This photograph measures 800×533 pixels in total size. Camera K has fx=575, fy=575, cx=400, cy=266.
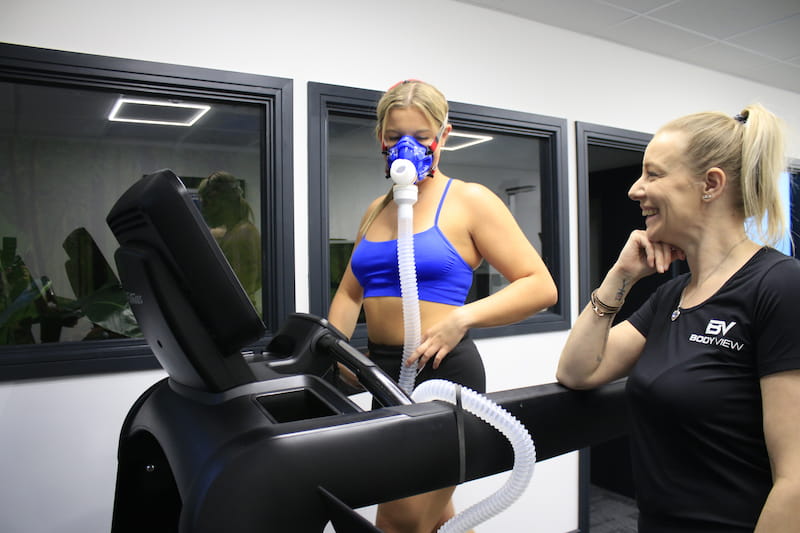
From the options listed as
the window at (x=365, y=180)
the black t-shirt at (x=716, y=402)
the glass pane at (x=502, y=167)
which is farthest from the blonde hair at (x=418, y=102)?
the glass pane at (x=502, y=167)

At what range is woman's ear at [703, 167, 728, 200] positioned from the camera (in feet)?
3.30

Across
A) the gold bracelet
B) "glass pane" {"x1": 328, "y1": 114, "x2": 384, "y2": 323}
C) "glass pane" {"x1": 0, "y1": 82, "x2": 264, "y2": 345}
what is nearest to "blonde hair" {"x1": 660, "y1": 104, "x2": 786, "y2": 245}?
the gold bracelet

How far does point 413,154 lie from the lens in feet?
4.49

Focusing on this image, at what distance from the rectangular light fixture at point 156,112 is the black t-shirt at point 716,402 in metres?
1.91

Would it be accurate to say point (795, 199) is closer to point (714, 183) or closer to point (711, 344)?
point (714, 183)

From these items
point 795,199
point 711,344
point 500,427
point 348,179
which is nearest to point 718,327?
point 711,344

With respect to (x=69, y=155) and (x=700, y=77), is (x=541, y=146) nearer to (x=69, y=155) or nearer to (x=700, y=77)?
(x=700, y=77)

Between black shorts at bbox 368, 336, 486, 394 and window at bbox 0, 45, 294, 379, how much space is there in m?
0.96

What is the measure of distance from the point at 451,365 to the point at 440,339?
0.44 ft

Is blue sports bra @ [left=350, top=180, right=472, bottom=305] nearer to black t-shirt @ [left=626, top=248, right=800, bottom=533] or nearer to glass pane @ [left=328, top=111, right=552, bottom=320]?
black t-shirt @ [left=626, top=248, right=800, bottom=533]

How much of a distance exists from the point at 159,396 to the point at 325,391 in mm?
273

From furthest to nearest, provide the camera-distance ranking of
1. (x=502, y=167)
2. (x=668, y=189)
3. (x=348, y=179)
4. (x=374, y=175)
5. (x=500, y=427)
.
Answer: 1. (x=502, y=167)
2. (x=374, y=175)
3. (x=348, y=179)
4. (x=668, y=189)
5. (x=500, y=427)

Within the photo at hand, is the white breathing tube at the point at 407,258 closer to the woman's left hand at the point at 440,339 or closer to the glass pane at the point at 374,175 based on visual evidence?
the woman's left hand at the point at 440,339

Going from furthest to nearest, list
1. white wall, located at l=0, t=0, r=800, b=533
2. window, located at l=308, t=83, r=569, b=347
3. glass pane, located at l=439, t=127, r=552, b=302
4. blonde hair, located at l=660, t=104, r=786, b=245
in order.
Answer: glass pane, located at l=439, t=127, r=552, b=302 < window, located at l=308, t=83, r=569, b=347 < white wall, located at l=0, t=0, r=800, b=533 < blonde hair, located at l=660, t=104, r=786, b=245
